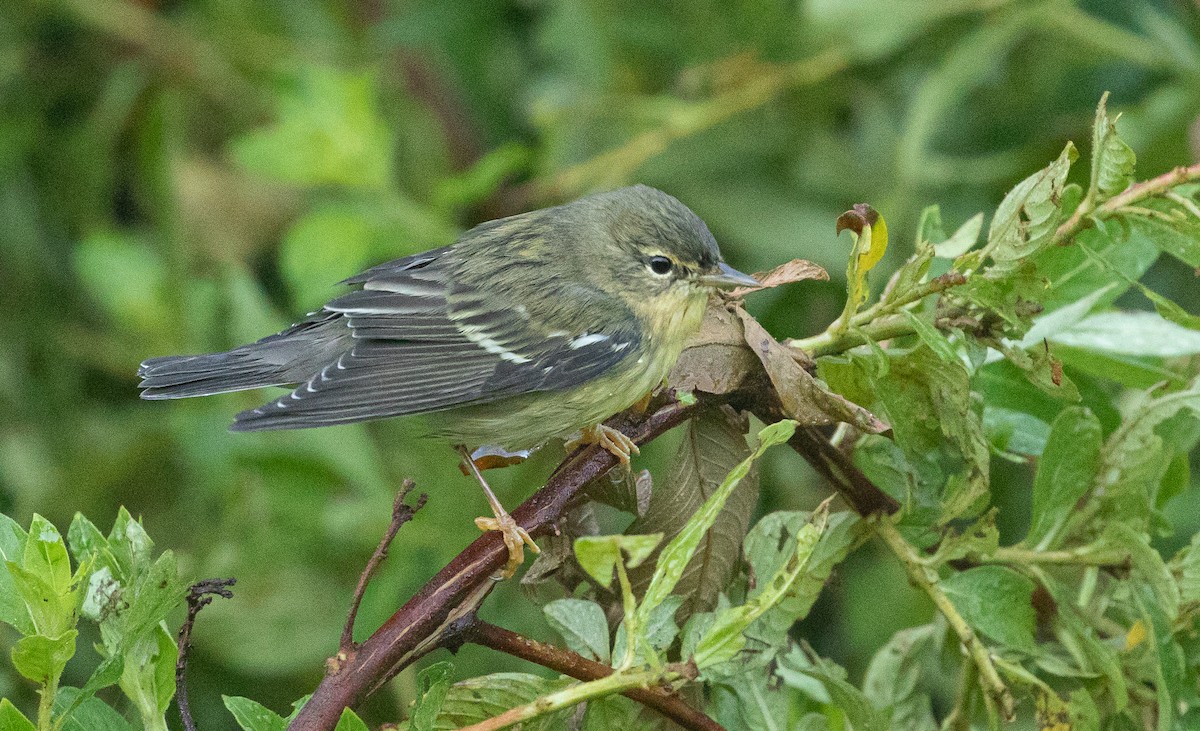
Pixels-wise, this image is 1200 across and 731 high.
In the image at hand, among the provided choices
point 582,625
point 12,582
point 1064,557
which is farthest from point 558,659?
point 1064,557

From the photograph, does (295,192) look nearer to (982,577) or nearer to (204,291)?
(204,291)

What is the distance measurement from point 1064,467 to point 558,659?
973 mm

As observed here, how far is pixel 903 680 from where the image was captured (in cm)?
236

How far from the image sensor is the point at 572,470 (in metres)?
2.07

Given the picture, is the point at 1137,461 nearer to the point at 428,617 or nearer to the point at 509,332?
the point at 428,617

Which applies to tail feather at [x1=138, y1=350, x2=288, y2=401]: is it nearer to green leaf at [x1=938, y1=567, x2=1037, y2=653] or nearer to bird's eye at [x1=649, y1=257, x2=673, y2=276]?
bird's eye at [x1=649, y1=257, x2=673, y2=276]

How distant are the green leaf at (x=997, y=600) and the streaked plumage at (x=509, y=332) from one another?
3.22 ft

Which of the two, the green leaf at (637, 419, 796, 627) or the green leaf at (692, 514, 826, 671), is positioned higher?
the green leaf at (637, 419, 796, 627)

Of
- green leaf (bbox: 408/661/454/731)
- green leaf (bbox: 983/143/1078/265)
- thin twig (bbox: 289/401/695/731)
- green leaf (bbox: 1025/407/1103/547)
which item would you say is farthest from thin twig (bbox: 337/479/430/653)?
green leaf (bbox: 1025/407/1103/547)

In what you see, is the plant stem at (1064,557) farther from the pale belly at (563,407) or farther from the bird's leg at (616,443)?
the pale belly at (563,407)

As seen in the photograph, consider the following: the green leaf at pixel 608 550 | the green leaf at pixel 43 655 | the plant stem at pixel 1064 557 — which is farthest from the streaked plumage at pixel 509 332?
the green leaf at pixel 608 550

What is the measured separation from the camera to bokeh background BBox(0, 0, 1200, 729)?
366 cm

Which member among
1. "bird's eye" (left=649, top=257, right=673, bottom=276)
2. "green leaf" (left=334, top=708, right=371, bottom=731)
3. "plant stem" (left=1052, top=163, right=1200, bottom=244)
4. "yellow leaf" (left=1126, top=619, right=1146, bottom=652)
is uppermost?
"plant stem" (left=1052, top=163, right=1200, bottom=244)

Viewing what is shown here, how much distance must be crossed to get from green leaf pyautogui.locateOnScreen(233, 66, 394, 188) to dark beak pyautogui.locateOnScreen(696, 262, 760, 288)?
1448 millimetres
